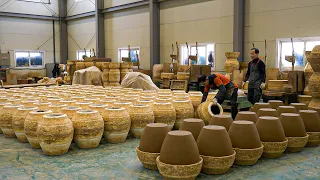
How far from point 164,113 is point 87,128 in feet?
4.58

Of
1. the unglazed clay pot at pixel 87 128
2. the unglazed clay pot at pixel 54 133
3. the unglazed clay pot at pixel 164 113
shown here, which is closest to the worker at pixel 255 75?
the unglazed clay pot at pixel 164 113

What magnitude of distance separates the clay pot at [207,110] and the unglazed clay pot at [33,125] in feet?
8.57

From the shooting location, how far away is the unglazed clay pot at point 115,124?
4.64 metres

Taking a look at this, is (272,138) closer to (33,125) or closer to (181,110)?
(181,110)

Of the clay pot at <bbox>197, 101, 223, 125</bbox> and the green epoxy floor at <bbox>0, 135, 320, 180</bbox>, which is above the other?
the clay pot at <bbox>197, 101, 223, 125</bbox>

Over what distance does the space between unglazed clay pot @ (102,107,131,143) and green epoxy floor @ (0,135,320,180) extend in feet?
0.70

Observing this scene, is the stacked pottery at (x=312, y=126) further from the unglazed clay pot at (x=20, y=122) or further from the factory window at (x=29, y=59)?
the factory window at (x=29, y=59)

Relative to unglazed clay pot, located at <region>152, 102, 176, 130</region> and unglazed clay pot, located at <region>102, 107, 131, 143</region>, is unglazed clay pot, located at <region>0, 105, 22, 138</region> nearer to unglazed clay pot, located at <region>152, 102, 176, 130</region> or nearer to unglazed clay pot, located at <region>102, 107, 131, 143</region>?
unglazed clay pot, located at <region>102, 107, 131, 143</region>

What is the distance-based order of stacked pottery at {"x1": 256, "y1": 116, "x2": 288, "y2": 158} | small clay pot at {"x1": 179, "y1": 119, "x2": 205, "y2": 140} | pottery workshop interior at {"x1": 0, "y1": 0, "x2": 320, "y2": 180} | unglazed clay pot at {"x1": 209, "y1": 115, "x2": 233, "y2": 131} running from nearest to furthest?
pottery workshop interior at {"x1": 0, "y1": 0, "x2": 320, "y2": 180}
small clay pot at {"x1": 179, "y1": 119, "x2": 205, "y2": 140}
stacked pottery at {"x1": 256, "y1": 116, "x2": 288, "y2": 158}
unglazed clay pot at {"x1": 209, "y1": 115, "x2": 233, "y2": 131}

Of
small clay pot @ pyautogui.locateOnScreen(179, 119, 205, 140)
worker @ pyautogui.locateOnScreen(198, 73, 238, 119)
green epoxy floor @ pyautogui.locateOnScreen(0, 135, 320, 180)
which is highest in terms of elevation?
worker @ pyautogui.locateOnScreen(198, 73, 238, 119)

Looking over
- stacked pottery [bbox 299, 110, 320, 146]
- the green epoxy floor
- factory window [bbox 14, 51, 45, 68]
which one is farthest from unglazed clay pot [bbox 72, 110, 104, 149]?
factory window [bbox 14, 51, 45, 68]

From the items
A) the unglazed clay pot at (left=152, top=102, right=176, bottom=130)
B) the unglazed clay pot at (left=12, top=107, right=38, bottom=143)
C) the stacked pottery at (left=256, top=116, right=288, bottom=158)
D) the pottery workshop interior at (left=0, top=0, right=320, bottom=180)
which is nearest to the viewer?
the pottery workshop interior at (left=0, top=0, right=320, bottom=180)

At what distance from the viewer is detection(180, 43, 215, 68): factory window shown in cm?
1332

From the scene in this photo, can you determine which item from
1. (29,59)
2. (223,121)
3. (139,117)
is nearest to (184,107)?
(139,117)
